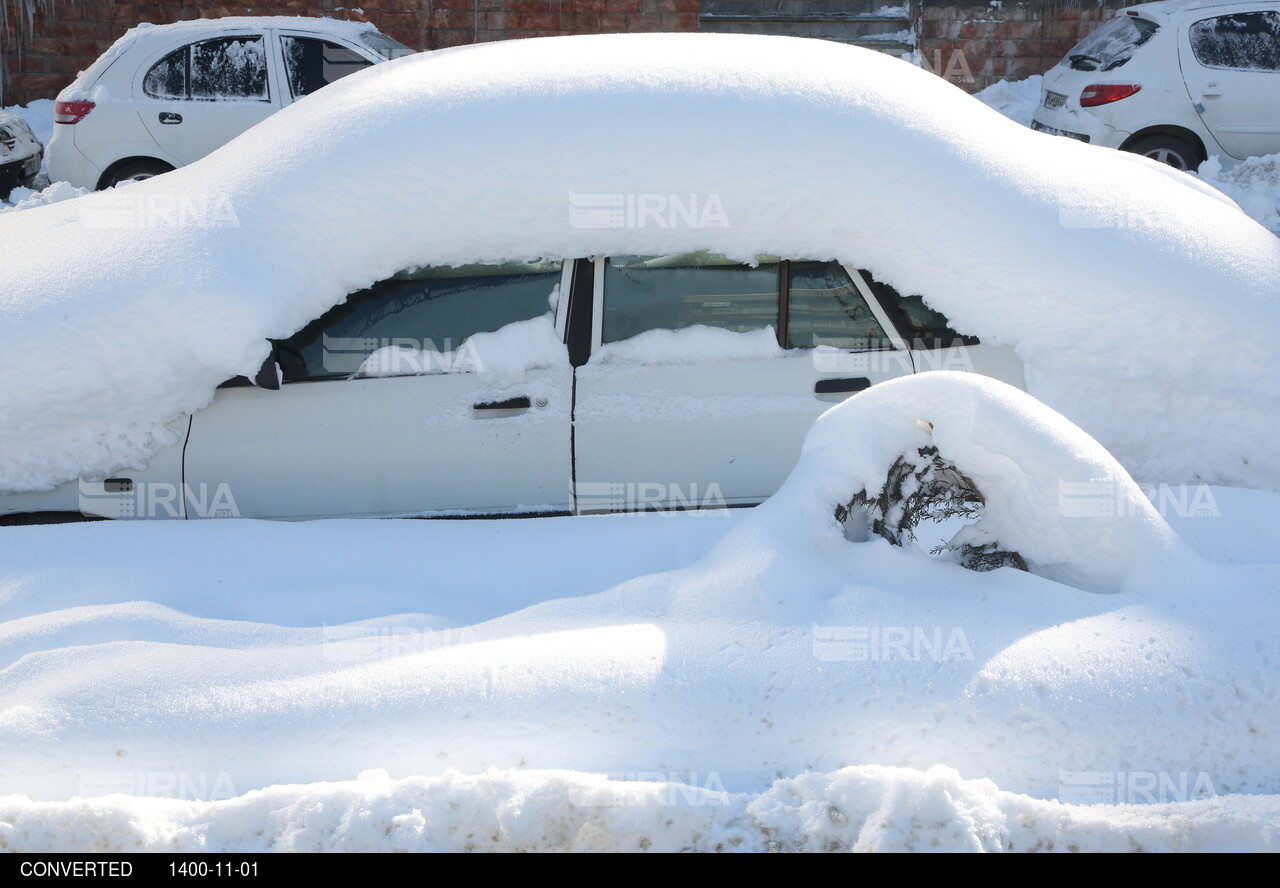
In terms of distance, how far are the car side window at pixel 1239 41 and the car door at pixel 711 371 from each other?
605cm

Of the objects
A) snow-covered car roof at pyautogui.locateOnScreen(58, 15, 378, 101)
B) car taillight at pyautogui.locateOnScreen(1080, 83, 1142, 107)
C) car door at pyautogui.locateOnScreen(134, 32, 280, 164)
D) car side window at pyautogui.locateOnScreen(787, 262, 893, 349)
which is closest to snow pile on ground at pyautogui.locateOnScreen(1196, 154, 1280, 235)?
car taillight at pyautogui.locateOnScreen(1080, 83, 1142, 107)

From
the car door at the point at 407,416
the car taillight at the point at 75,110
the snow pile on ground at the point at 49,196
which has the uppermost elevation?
the car taillight at the point at 75,110

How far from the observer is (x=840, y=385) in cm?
325

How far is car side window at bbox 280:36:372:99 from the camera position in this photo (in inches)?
304

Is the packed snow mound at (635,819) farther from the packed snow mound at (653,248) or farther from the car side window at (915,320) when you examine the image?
the car side window at (915,320)

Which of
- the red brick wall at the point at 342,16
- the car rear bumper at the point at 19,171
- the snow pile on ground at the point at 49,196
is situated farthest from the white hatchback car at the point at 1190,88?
the car rear bumper at the point at 19,171

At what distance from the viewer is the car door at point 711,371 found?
3.20m

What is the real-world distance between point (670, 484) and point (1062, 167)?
1699 mm

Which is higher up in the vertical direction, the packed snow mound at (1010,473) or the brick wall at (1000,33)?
the brick wall at (1000,33)

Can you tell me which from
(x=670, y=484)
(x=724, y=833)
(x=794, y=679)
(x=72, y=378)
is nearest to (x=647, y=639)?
(x=794, y=679)

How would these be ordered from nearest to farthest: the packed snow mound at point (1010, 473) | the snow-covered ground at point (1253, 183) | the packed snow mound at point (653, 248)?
the packed snow mound at point (1010, 473) → the packed snow mound at point (653, 248) → the snow-covered ground at point (1253, 183)

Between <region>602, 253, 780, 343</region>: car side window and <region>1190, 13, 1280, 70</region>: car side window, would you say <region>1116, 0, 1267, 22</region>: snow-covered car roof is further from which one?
<region>602, 253, 780, 343</region>: car side window

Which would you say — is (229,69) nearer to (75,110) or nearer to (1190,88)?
(75,110)

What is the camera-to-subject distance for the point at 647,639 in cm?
235
